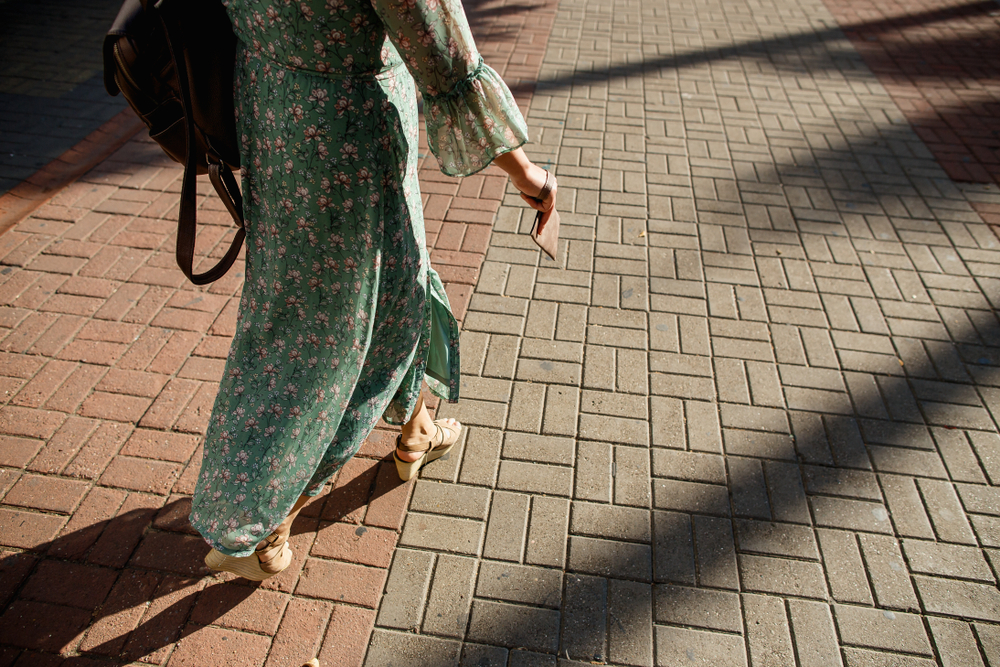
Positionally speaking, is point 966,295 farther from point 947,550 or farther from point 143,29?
point 143,29

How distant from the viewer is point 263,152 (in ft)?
4.99

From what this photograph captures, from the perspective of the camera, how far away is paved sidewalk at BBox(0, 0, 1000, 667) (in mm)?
1918

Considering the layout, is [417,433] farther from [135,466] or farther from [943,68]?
[943,68]

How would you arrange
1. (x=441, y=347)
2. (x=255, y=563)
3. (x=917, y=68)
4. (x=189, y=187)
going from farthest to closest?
(x=917, y=68) < (x=441, y=347) < (x=255, y=563) < (x=189, y=187)

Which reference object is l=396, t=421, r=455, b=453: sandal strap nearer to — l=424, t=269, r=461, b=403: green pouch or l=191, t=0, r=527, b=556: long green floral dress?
l=424, t=269, r=461, b=403: green pouch

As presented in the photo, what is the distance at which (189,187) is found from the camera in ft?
4.97

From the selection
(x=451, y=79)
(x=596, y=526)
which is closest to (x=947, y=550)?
(x=596, y=526)

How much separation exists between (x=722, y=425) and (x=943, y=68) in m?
5.25

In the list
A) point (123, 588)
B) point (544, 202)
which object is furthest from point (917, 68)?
point (123, 588)

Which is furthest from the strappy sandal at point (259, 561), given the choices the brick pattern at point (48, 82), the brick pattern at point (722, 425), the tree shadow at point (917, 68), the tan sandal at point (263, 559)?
the tree shadow at point (917, 68)

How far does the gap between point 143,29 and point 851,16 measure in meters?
7.66

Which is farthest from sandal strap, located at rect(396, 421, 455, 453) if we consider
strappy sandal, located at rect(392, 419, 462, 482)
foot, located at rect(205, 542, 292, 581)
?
foot, located at rect(205, 542, 292, 581)

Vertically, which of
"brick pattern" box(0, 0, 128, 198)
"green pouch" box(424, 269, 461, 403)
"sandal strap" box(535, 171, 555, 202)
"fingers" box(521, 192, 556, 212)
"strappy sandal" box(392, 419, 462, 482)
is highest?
"sandal strap" box(535, 171, 555, 202)

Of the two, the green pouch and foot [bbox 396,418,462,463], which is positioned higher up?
the green pouch
